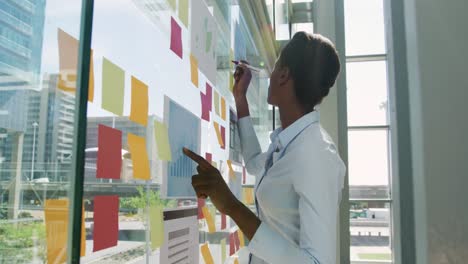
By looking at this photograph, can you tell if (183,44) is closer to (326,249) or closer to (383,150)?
(326,249)

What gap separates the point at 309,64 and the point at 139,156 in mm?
484

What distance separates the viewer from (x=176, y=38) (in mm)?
802

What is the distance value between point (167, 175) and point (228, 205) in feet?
0.43

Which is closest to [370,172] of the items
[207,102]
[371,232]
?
[371,232]

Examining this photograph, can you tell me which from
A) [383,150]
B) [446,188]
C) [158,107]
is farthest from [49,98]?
[383,150]

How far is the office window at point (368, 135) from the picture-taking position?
410 centimetres

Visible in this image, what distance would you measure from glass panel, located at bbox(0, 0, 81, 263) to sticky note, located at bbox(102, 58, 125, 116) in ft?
0.23

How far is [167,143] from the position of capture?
0.75m

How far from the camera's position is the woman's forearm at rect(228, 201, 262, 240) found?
2.53 ft

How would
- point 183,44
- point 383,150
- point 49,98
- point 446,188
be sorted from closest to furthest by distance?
point 49,98, point 183,44, point 446,188, point 383,150

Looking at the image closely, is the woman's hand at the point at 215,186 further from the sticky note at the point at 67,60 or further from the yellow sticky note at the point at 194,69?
the sticky note at the point at 67,60

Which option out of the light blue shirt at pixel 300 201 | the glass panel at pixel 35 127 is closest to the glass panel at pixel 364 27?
the light blue shirt at pixel 300 201

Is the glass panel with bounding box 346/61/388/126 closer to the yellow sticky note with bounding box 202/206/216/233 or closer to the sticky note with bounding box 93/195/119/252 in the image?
the yellow sticky note with bounding box 202/206/216/233

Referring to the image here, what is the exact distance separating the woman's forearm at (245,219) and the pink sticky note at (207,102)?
29cm
